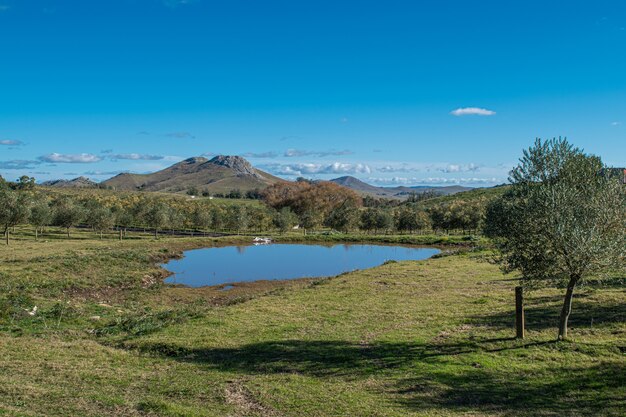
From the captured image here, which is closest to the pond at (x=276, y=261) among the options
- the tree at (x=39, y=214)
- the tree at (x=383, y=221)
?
the tree at (x=383, y=221)

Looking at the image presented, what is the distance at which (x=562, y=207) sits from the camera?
55.3 feet

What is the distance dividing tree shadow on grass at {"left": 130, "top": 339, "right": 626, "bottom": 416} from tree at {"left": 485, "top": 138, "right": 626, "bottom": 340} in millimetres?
3349

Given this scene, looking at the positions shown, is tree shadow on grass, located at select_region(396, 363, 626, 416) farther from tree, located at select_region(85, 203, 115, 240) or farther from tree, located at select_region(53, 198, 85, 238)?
tree, located at select_region(53, 198, 85, 238)

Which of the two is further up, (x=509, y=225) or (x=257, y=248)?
(x=509, y=225)

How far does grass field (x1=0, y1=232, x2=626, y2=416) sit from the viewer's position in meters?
13.3

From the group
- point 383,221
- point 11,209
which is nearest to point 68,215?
point 11,209

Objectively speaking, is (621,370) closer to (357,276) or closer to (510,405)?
(510,405)

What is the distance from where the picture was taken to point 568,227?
16.4 meters

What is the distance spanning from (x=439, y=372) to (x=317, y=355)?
15.7ft

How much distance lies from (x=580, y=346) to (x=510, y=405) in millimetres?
6581

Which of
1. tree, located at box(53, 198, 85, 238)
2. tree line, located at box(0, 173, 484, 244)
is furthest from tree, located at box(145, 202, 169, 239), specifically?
tree, located at box(53, 198, 85, 238)

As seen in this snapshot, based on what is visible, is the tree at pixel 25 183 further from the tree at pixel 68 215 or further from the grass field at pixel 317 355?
the grass field at pixel 317 355

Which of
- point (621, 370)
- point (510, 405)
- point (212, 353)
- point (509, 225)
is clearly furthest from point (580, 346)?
point (212, 353)

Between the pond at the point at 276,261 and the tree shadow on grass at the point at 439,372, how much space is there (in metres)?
28.0
